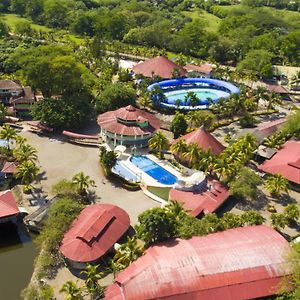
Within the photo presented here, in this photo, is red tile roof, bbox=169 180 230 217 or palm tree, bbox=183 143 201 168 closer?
red tile roof, bbox=169 180 230 217

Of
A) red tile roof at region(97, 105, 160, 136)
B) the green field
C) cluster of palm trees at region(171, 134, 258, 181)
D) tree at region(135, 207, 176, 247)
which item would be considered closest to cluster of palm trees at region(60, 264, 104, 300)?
tree at region(135, 207, 176, 247)

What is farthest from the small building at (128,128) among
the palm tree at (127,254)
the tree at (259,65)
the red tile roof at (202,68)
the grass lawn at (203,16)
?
the grass lawn at (203,16)

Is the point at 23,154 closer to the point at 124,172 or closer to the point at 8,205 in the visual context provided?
the point at 8,205

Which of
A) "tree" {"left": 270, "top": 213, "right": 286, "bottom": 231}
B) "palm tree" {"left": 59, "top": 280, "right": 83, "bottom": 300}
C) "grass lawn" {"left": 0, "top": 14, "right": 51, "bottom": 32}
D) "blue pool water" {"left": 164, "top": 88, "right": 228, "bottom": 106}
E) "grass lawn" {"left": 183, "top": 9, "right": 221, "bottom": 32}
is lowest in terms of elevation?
"grass lawn" {"left": 183, "top": 9, "right": 221, "bottom": 32}

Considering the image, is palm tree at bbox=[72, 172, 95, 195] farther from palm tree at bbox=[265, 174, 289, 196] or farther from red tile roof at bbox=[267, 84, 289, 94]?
red tile roof at bbox=[267, 84, 289, 94]

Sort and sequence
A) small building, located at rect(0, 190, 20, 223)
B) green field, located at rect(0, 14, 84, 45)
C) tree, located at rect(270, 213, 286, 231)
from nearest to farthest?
small building, located at rect(0, 190, 20, 223) → tree, located at rect(270, 213, 286, 231) → green field, located at rect(0, 14, 84, 45)

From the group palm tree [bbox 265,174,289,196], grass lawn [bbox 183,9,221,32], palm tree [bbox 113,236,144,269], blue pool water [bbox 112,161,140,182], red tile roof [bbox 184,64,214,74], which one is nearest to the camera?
palm tree [bbox 113,236,144,269]

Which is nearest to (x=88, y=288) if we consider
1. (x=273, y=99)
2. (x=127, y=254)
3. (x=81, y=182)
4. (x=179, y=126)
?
(x=127, y=254)

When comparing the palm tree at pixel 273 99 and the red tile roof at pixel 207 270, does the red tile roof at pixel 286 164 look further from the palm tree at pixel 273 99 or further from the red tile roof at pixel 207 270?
the palm tree at pixel 273 99
